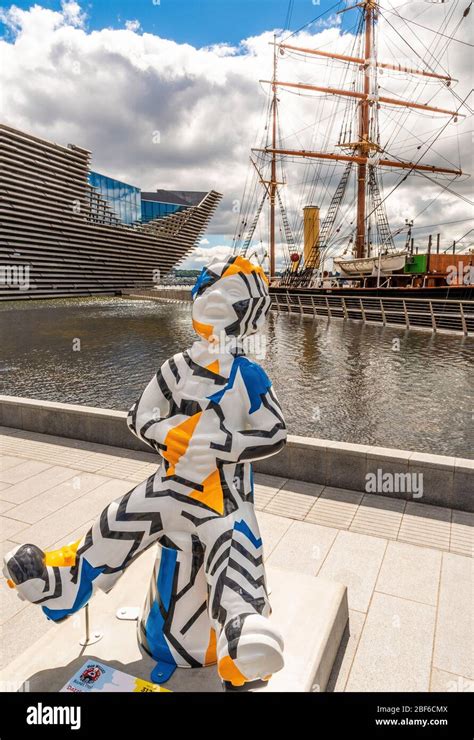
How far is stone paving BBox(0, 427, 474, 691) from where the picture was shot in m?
2.96

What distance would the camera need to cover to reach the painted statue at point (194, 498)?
94.2 inches

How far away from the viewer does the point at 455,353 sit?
1593 centimetres

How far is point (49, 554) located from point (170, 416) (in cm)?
99

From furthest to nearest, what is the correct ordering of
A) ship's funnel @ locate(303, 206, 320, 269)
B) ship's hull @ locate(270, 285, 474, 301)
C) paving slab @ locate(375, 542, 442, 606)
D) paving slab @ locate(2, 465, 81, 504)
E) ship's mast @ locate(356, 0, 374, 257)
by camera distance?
ship's funnel @ locate(303, 206, 320, 269) → ship's mast @ locate(356, 0, 374, 257) → ship's hull @ locate(270, 285, 474, 301) → paving slab @ locate(2, 465, 81, 504) → paving slab @ locate(375, 542, 442, 606)

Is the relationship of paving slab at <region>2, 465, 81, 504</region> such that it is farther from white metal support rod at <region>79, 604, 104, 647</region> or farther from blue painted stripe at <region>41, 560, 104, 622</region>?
blue painted stripe at <region>41, 560, 104, 622</region>

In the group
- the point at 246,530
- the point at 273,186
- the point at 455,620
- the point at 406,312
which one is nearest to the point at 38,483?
the point at 246,530

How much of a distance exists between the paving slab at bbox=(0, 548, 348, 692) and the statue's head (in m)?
1.86

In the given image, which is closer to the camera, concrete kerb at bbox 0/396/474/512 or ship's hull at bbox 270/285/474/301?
concrete kerb at bbox 0/396/474/512

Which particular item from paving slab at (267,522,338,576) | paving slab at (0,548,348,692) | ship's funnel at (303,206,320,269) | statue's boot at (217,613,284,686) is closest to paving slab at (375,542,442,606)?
paving slab at (267,522,338,576)

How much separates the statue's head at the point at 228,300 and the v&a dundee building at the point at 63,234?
47.1 m

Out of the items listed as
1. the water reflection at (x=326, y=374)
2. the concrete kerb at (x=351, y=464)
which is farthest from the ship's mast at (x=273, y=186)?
the concrete kerb at (x=351, y=464)

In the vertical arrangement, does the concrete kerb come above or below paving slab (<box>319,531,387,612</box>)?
above

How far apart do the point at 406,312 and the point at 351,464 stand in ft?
60.9

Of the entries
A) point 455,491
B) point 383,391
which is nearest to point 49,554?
point 455,491
